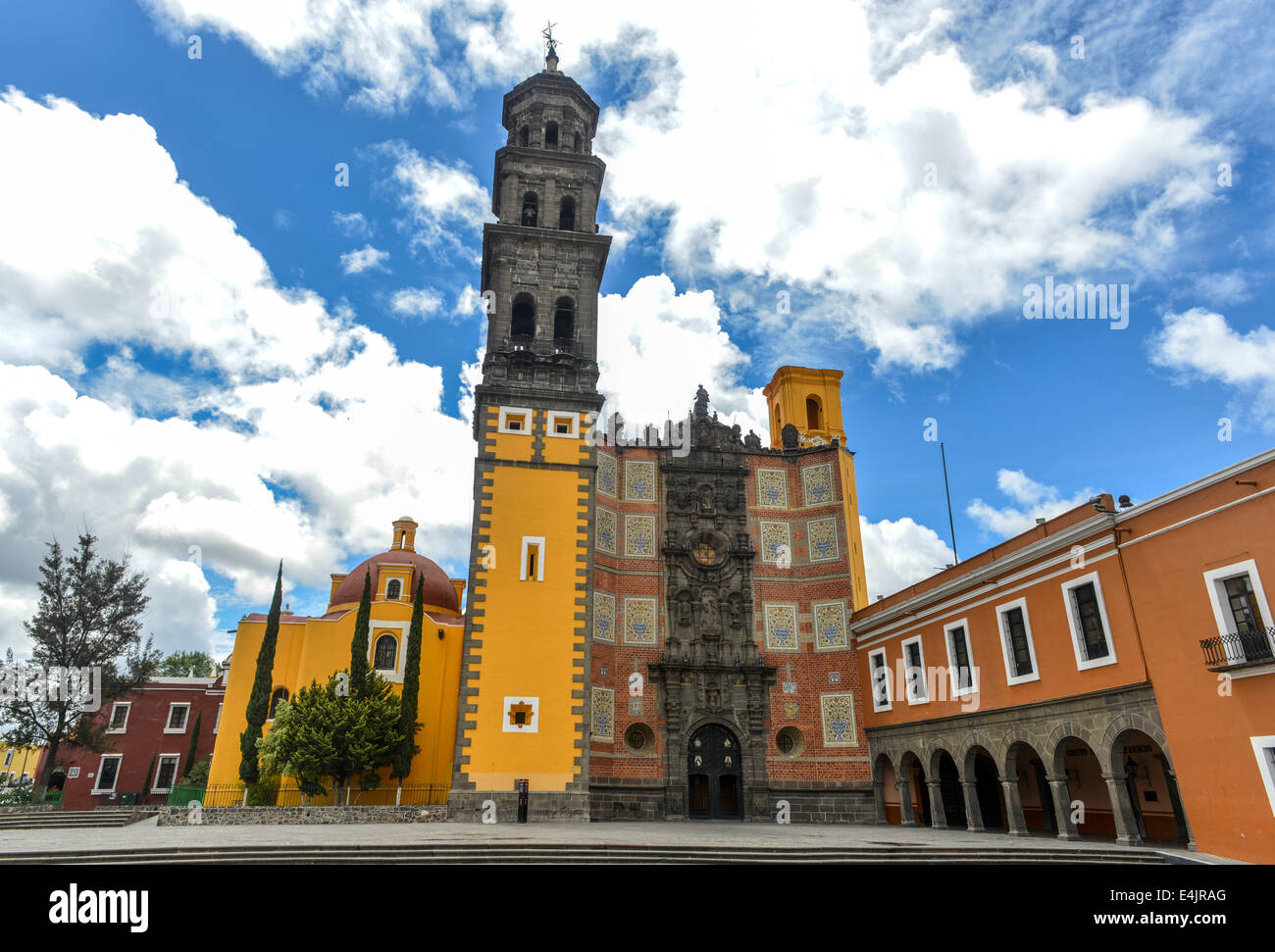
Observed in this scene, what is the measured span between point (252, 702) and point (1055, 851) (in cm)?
2534

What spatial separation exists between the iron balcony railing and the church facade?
44.8 ft

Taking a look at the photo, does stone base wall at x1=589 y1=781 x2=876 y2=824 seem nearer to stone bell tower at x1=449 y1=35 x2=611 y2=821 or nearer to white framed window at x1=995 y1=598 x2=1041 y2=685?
stone bell tower at x1=449 y1=35 x2=611 y2=821

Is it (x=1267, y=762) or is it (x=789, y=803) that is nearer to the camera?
(x=1267, y=762)

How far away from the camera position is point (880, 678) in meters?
26.0

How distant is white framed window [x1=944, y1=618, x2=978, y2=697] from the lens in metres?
21.2

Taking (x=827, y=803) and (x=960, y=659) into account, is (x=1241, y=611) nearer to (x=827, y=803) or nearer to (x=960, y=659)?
(x=960, y=659)

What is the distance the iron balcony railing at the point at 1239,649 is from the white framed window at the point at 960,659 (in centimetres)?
712

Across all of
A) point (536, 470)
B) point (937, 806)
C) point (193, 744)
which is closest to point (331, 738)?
point (536, 470)

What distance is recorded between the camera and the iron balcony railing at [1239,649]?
13391mm

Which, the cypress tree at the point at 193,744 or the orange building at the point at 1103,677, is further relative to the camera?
the cypress tree at the point at 193,744

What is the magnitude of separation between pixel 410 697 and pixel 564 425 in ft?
35.0

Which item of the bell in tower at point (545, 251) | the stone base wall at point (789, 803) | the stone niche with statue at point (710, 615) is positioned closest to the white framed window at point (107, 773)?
the stone base wall at point (789, 803)

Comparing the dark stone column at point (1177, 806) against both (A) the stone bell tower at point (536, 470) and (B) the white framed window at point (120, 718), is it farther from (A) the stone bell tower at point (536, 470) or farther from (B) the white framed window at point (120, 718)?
(B) the white framed window at point (120, 718)
